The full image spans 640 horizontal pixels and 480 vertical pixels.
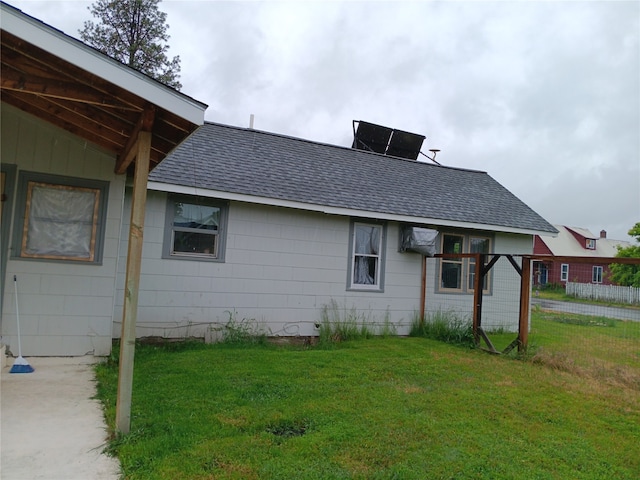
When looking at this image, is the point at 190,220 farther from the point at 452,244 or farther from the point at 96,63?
the point at 452,244

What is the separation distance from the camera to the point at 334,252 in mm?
8125

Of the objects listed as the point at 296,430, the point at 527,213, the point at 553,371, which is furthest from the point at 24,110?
the point at 527,213

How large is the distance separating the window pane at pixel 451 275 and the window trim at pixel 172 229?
15.8 ft

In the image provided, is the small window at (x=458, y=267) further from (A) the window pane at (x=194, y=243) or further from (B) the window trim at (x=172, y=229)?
(A) the window pane at (x=194, y=243)

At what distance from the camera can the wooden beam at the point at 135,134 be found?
3.24 m

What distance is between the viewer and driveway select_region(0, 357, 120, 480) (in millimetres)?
2652

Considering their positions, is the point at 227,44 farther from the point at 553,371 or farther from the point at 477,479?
the point at 477,479

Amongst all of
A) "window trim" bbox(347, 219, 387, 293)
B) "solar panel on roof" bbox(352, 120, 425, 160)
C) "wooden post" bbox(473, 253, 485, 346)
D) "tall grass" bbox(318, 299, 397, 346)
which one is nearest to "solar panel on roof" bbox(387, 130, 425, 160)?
"solar panel on roof" bbox(352, 120, 425, 160)

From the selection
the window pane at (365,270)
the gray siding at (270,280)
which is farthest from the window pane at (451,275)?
the window pane at (365,270)

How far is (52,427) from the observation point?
3285 mm

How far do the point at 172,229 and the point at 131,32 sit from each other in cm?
1468

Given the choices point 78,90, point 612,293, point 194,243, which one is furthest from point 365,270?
point 78,90

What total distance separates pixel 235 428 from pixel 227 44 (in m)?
16.0

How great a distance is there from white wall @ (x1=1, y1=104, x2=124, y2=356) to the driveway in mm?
514
